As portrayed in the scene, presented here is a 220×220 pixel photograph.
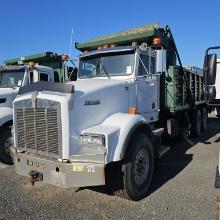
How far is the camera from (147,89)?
7.21 metres

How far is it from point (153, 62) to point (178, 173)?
94.1 inches

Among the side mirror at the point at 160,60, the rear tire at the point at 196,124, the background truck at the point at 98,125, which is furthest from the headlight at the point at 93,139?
the rear tire at the point at 196,124

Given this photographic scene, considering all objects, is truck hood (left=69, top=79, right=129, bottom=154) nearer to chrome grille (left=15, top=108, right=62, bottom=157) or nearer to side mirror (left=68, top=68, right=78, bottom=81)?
chrome grille (left=15, top=108, right=62, bottom=157)

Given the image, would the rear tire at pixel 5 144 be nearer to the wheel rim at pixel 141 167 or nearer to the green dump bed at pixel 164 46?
the green dump bed at pixel 164 46

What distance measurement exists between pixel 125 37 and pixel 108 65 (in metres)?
1.49

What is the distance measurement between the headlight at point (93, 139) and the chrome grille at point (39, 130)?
0.38 meters

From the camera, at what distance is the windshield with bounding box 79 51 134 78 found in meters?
6.84

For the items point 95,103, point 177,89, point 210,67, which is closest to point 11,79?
point 95,103

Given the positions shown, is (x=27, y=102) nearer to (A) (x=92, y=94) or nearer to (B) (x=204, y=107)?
(A) (x=92, y=94)

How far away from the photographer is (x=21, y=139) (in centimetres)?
567

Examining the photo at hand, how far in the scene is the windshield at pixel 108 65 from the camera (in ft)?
22.4

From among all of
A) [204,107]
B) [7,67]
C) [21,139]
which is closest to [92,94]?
[21,139]

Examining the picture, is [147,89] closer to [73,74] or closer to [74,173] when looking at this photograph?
[73,74]

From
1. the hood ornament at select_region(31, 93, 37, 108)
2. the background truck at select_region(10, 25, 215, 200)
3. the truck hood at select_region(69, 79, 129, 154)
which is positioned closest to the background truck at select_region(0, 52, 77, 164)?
the background truck at select_region(10, 25, 215, 200)
